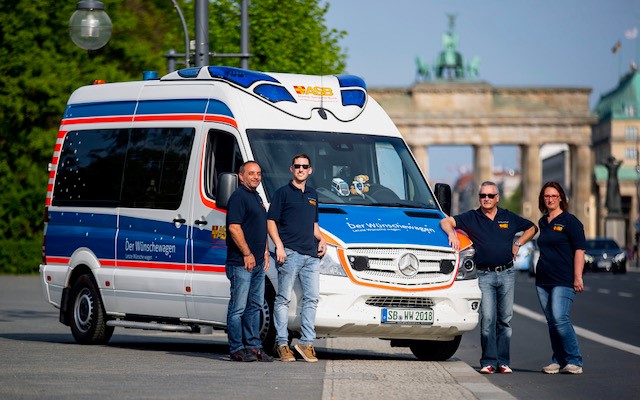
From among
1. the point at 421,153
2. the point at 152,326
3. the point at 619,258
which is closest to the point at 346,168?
the point at 152,326

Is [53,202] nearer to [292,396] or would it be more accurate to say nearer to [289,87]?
[289,87]

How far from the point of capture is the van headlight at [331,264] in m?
14.4

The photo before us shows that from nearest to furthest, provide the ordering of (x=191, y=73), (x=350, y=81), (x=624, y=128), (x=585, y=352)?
(x=350, y=81)
(x=191, y=73)
(x=585, y=352)
(x=624, y=128)

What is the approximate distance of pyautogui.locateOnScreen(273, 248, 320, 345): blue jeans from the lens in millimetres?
14211

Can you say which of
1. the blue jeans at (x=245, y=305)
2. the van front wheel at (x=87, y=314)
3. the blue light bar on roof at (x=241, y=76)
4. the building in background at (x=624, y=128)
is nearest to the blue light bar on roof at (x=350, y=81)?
the blue light bar on roof at (x=241, y=76)

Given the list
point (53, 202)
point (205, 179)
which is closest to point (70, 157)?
point (53, 202)

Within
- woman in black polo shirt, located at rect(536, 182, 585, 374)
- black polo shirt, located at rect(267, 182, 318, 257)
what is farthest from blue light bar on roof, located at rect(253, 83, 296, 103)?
woman in black polo shirt, located at rect(536, 182, 585, 374)

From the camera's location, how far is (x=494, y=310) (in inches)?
565

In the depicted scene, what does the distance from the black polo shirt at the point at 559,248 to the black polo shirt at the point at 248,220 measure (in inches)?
98.1

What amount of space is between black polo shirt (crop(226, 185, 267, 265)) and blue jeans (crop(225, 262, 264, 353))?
12cm

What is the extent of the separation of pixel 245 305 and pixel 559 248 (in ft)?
9.48

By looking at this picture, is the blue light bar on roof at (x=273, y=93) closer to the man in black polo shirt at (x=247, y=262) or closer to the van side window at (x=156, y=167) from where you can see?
the van side window at (x=156, y=167)

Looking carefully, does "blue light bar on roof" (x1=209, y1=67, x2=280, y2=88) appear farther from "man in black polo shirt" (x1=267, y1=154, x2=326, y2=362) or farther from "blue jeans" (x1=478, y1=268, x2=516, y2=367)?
"blue jeans" (x1=478, y1=268, x2=516, y2=367)

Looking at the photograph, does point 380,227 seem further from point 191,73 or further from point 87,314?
point 87,314
